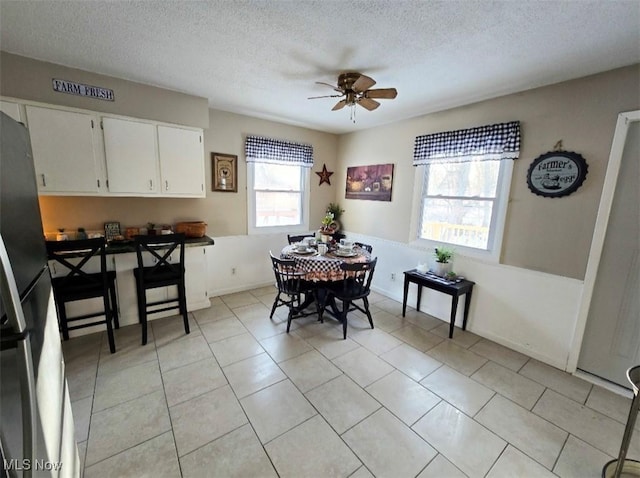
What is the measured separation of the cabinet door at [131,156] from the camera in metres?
2.70

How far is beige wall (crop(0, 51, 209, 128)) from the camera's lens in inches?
88.9

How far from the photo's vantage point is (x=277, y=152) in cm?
406

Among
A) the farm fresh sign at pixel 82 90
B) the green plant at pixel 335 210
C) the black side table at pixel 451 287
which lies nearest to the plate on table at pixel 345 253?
the black side table at pixel 451 287

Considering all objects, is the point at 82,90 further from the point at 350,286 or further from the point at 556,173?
the point at 556,173

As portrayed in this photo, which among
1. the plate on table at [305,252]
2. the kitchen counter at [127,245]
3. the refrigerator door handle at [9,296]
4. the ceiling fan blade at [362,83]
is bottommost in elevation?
the plate on table at [305,252]

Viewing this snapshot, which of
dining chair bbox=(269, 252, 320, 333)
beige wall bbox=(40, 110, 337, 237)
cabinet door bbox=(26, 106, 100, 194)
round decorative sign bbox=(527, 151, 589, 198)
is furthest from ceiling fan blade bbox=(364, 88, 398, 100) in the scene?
cabinet door bbox=(26, 106, 100, 194)

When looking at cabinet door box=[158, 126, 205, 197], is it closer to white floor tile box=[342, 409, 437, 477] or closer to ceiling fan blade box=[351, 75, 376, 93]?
ceiling fan blade box=[351, 75, 376, 93]

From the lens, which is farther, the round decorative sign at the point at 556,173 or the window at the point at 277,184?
the window at the point at 277,184

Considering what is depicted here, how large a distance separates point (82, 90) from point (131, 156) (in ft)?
2.16

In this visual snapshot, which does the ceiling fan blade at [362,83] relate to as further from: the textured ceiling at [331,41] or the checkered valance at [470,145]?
the checkered valance at [470,145]

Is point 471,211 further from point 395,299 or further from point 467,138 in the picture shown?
point 395,299

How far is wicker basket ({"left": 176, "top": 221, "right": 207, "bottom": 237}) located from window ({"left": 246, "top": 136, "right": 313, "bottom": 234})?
80 centimetres

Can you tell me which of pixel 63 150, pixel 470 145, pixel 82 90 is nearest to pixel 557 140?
pixel 470 145

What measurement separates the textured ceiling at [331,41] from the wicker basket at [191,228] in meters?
1.56
